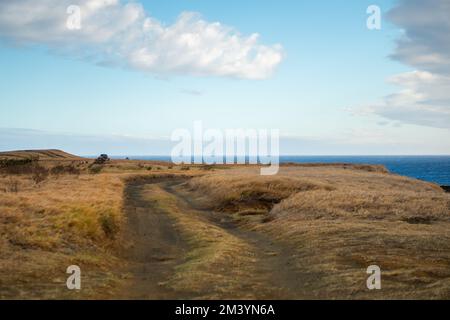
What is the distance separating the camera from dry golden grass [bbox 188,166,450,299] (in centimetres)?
1452

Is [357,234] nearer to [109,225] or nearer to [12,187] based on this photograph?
[109,225]

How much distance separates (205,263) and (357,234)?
904 centimetres

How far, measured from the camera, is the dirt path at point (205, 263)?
46.0 feet

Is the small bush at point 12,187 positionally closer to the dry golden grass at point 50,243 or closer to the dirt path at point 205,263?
the dry golden grass at point 50,243

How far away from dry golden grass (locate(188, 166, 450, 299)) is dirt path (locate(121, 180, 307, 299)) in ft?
2.67

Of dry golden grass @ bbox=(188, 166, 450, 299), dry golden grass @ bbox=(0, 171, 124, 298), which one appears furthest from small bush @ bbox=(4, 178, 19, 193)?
dry golden grass @ bbox=(188, 166, 450, 299)

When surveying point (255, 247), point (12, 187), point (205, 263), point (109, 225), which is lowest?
point (255, 247)

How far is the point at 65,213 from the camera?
25.0 meters

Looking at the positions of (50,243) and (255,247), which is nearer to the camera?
(50,243)

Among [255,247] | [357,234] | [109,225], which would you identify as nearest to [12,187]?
[109,225]

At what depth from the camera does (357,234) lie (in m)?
22.7

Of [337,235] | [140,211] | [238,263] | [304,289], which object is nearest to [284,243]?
[337,235]

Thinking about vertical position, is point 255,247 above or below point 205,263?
below
